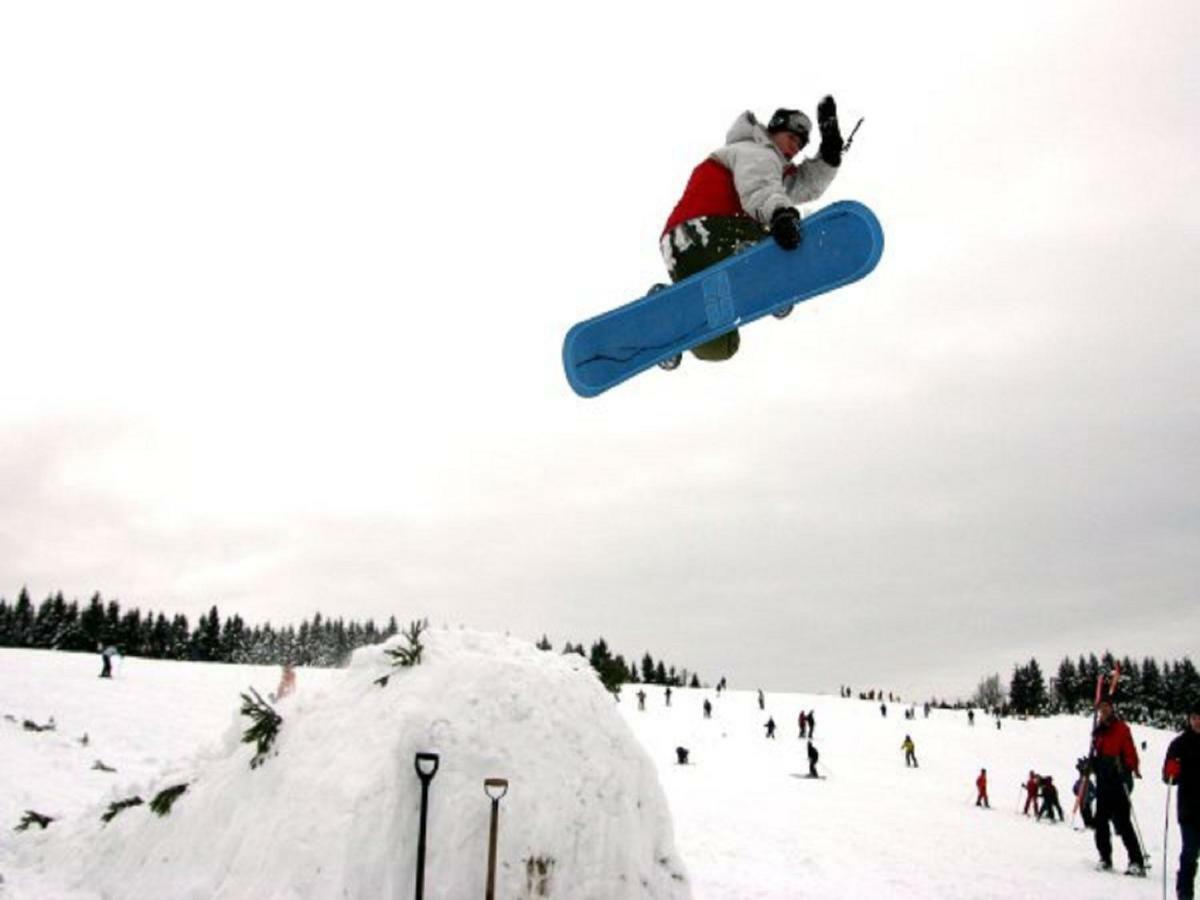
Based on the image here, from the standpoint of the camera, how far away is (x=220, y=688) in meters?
29.7

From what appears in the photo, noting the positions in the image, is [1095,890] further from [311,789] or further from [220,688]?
[220,688]

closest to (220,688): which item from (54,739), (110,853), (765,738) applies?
(54,739)

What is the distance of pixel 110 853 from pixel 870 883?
7928 millimetres

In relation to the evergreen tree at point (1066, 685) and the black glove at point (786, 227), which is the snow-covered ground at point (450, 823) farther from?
the evergreen tree at point (1066, 685)

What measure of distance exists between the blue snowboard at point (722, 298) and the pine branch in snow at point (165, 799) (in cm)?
523

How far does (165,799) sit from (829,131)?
7.50 meters

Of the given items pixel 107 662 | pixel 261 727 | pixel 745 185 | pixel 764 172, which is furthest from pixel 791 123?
pixel 107 662

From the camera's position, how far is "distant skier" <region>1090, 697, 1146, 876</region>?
922 cm

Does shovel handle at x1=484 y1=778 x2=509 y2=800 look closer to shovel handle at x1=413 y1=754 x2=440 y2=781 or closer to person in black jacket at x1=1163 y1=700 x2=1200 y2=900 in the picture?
shovel handle at x1=413 y1=754 x2=440 y2=781

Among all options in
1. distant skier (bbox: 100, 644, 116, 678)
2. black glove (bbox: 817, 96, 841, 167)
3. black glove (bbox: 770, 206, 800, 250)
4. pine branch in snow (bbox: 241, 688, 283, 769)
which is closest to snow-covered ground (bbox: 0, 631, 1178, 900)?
pine branch in snow (bbox: 241, 688, 283, 769)

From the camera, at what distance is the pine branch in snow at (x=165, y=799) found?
24.1ft

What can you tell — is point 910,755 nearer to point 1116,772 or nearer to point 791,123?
point 1116,772

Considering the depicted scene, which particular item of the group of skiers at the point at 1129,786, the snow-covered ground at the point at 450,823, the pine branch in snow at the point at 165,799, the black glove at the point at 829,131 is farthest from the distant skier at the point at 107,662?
the black glove at the point at 829,131

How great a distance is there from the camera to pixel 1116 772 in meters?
9.23
